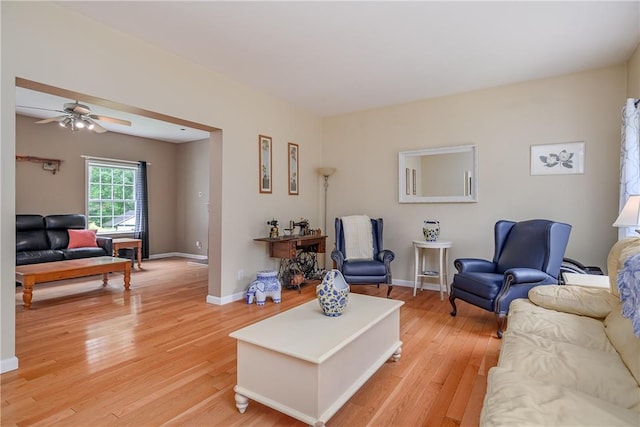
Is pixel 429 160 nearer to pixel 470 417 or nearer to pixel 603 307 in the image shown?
pixel 603 307

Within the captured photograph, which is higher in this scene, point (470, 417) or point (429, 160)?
point (429, 160)

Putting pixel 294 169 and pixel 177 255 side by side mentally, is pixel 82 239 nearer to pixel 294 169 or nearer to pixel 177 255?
pixel 177 255

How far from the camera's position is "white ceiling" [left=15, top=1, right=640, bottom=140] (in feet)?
8.27

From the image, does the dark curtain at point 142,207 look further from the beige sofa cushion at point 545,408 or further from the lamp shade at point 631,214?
the lamp shade at point 631,214

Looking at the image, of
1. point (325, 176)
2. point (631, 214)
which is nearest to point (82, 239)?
point (325, 176)

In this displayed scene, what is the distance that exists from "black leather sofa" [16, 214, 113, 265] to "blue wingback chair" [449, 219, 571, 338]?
5.38 m

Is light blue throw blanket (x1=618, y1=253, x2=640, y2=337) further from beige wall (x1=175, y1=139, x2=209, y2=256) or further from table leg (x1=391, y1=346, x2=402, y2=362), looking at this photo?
beige wall (x1=175, y1=139, x2=209, y2=256)

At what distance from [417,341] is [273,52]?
117 inches

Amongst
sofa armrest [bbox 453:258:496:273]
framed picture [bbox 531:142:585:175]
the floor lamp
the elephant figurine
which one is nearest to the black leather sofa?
the elephant figurine

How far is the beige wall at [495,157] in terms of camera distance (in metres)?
3.57

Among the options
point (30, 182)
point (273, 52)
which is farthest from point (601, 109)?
point (30, 182)

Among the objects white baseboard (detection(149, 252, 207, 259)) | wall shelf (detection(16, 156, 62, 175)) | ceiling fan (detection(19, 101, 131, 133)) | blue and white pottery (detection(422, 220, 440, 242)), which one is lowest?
white baseboard (detection(149, 252, 207, 259))

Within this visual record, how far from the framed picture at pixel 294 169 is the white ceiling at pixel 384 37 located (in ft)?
3.60

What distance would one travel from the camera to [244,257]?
4180mm
